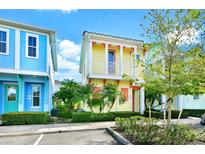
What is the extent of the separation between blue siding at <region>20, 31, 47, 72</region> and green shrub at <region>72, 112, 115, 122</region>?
389 cm

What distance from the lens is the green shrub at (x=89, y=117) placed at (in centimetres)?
1436

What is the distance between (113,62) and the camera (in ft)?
59.7

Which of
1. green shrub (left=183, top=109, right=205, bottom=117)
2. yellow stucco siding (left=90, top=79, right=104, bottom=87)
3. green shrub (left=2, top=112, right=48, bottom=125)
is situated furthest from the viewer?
green shrub (left=183, top=109, right=205, bottom=117)

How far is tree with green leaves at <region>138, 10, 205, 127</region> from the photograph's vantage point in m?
8.66

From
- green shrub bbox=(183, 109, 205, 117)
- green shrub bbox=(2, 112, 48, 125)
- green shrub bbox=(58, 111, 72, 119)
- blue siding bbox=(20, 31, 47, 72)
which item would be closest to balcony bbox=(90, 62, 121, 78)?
green shrub bbox=(58, 111, 72, 119)

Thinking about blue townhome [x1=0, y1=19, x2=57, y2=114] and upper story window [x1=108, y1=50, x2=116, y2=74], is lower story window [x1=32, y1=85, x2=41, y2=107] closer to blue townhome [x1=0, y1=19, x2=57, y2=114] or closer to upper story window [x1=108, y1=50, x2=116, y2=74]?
blue townhome [x1=0, y1=19, x2=57, y2=114]

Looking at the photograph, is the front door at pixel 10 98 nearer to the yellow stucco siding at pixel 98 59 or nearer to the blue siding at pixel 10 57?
the blue siding at pixel 10 57

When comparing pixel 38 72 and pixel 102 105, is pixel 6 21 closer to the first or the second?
pixel 38 72

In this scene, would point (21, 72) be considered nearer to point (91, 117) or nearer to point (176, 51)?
point (91, 117)

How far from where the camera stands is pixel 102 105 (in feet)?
51.9

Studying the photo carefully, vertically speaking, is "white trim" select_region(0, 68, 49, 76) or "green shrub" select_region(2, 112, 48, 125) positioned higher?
"white trim" select_region(0, 68, 49, 76)

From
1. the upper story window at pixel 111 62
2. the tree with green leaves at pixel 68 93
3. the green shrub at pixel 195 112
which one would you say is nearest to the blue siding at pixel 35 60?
the tree with green leaves at pixel 68 93
